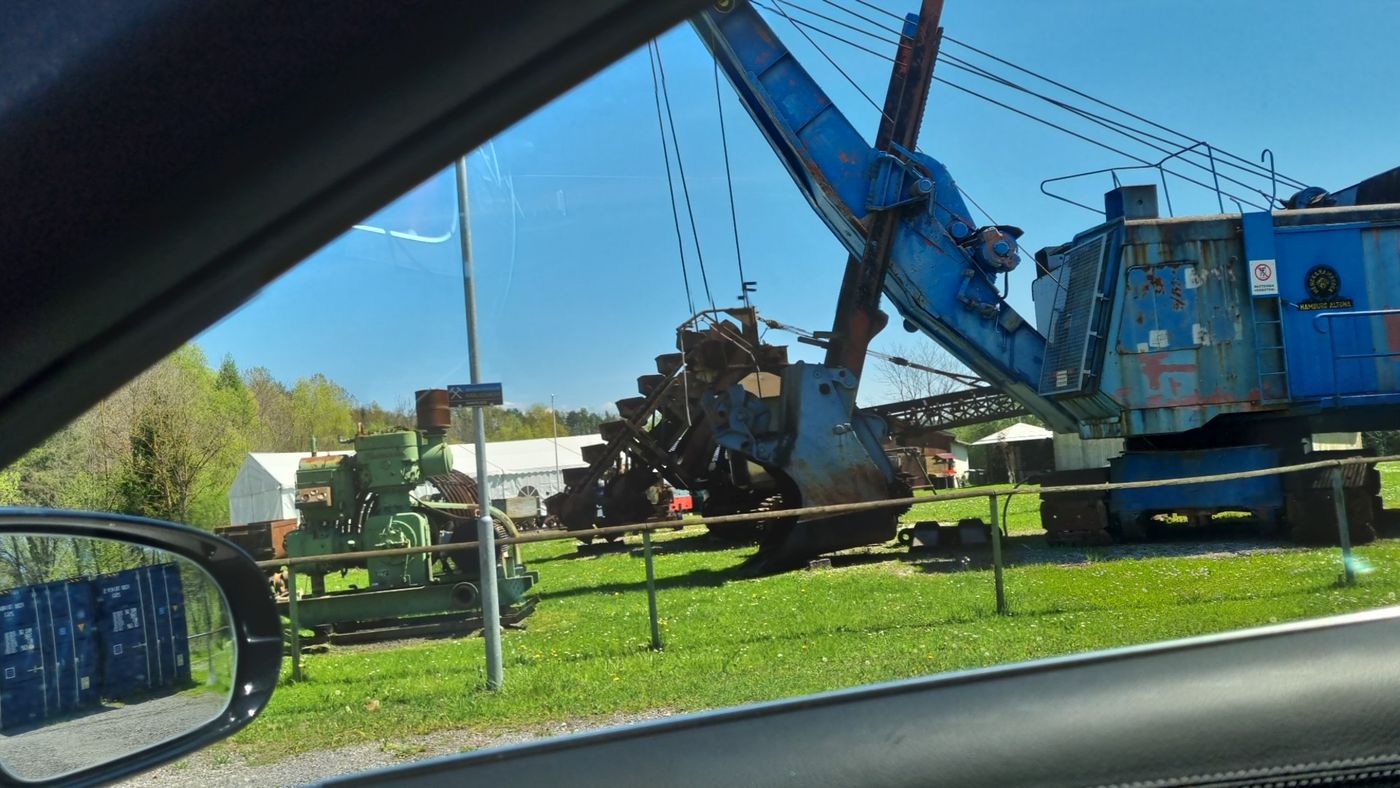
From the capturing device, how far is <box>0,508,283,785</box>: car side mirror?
4.37ft

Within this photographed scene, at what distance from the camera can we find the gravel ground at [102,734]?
1325 mm

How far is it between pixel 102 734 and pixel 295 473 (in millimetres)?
4211

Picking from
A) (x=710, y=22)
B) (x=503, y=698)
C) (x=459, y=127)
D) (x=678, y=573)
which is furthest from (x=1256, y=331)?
(x=459, y=127)

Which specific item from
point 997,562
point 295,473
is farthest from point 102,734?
point 997,562

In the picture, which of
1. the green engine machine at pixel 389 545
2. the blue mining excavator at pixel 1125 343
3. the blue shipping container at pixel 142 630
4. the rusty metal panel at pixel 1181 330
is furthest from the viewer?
the rusty metal panel at pixel 1181 330

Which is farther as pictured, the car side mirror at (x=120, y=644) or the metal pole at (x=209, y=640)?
the metal pole at (x=209, y=640)

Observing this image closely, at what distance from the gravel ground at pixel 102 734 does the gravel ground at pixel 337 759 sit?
2.19 metres

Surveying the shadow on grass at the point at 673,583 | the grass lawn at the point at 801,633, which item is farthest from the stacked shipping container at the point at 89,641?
the shadow on grass at the point at 673,583

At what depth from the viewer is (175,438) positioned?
7.76ft

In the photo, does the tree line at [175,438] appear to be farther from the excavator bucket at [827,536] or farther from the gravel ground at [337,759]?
the excavator bucket at [827,536]

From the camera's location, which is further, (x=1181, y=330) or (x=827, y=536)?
(x=827, y=536)

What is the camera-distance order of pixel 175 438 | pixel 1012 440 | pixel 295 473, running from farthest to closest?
1. pixel 1012 440
2. pixel 295 473
3. pixel 175 438

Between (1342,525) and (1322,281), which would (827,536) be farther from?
(1322,281)

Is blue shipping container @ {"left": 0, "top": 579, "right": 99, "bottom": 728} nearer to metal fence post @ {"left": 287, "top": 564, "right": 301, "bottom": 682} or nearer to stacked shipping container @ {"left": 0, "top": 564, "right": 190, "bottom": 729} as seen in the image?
stacked shipping container @ {"left": 0, "top": 564, "right": 190, "bottom": 729}
